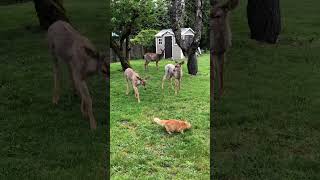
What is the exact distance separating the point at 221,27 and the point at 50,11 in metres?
1.71

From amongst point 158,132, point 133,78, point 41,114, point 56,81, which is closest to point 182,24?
point 133,78

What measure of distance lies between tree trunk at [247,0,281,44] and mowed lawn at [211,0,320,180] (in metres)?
0.18

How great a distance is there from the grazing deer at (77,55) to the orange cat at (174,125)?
81cm

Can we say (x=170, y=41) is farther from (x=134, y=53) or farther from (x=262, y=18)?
(x=262, y=18)

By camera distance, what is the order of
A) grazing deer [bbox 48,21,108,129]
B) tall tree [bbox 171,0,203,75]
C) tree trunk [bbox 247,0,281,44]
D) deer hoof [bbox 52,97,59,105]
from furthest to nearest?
tree trunk [bbox 247,0,281,44] < deer hoof [bbox 52,97,59,105] < tall tree [bbox 171,0,203,75] < grazing deer [bbox 48,21,108,129]

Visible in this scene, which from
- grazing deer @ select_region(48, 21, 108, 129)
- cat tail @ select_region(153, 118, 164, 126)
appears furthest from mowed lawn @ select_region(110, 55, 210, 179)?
grazing deer @ select_region(48, 21, 108, 129)

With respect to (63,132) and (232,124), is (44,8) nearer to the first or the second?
(63,132)

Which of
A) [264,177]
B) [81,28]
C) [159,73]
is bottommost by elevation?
[264,177]

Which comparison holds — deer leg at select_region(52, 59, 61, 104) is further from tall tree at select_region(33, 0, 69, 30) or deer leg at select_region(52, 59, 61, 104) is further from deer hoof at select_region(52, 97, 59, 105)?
tall tree at select_region(33, 0, 69, 30)

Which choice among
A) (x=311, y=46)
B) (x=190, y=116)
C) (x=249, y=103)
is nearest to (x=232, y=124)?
(x=249, y=103)

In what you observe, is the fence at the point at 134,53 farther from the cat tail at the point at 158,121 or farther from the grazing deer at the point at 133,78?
the cat tail at the point at 158,121

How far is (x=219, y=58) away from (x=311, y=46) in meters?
8.32

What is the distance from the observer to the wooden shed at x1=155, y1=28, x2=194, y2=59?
5527mm

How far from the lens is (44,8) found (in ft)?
17.5
